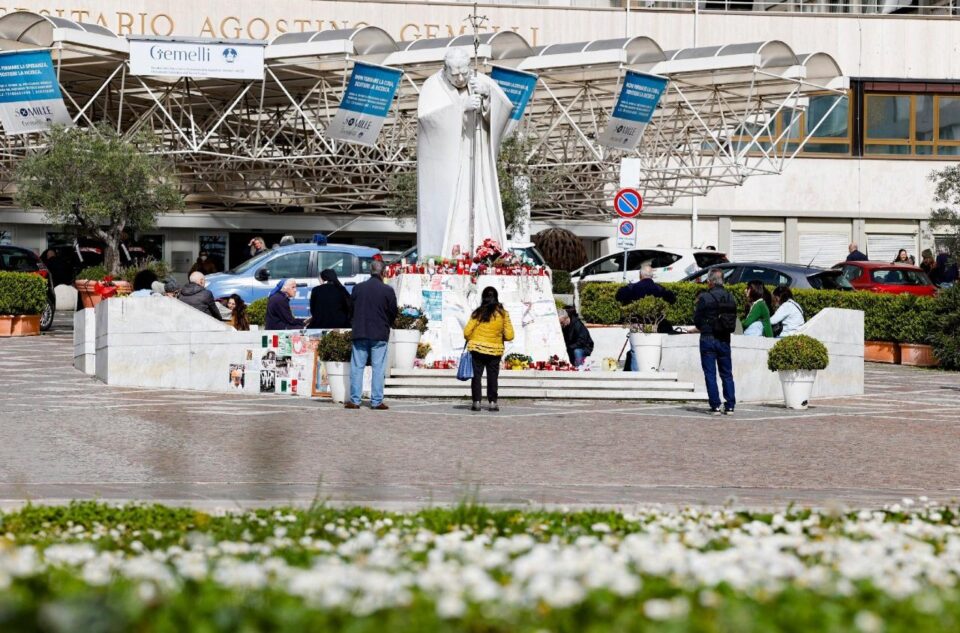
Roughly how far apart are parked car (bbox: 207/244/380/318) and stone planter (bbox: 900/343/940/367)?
9.17m

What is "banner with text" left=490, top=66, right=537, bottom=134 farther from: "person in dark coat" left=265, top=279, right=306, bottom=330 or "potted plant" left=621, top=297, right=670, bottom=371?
"person in dark coat" left=265, top=279, right=306, bottom=330

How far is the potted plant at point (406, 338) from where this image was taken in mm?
20312

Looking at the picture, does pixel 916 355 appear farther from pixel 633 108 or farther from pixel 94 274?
pixel 94 274

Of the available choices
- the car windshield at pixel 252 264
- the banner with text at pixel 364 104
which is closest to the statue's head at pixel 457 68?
the car windshield at pixel 252 264

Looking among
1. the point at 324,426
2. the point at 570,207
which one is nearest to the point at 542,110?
the point at 570,207

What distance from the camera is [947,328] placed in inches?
1028

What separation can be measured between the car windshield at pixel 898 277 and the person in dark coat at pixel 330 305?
15233 millimetres

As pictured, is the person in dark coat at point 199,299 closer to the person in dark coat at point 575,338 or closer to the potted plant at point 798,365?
the person in dark coat at point 575,338

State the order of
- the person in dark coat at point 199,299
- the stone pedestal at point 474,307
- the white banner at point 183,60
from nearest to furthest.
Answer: the stone pedestal at point 474,307, the person in dark coat at point 199,299, the white banner at point 183,60

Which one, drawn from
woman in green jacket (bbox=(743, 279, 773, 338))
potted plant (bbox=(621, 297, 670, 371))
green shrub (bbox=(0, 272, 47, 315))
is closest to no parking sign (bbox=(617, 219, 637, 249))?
potted plant (bbox=(621, 297, 670, 371))

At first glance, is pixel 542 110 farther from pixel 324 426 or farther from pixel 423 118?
pixel 324 426

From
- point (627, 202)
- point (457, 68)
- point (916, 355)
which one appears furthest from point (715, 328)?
point (916, 355)

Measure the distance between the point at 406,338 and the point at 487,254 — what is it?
7.18 ft

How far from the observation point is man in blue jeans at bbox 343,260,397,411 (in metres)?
17.6
